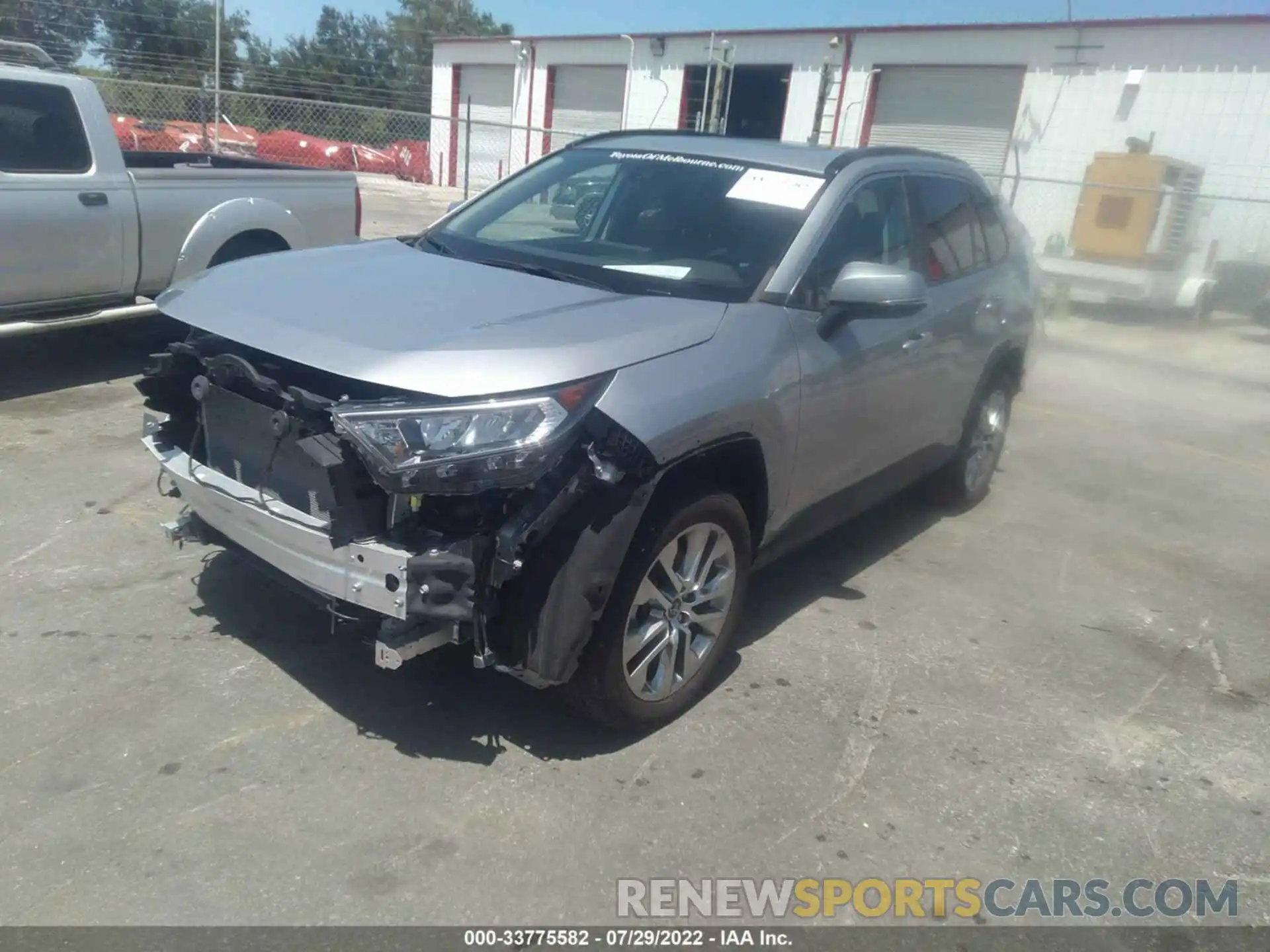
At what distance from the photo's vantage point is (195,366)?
3.53 m

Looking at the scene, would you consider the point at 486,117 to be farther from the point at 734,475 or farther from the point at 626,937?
the point at 626,937

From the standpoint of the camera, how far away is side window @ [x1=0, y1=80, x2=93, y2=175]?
6.12 m

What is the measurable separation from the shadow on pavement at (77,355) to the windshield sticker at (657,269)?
376 centimetres

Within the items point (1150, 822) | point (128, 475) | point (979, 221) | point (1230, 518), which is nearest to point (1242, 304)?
point (1230, 518)

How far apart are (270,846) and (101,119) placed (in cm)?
564

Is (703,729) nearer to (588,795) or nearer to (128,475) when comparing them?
(588,795)

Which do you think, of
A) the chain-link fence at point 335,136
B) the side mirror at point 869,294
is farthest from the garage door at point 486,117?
the side mirror at point 869,294

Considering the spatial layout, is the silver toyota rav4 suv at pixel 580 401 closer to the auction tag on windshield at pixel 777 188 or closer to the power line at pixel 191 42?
the auction tag on windshield at pixel 777 188

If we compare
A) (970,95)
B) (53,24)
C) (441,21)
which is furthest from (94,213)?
(441,21)

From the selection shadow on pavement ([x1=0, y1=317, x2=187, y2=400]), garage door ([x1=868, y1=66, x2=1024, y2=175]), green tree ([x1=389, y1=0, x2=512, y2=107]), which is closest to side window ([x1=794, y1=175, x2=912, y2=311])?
shadow on pavement ([x1=0, y1=317, x2=187, y2=400])

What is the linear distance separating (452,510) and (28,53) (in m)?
6.58

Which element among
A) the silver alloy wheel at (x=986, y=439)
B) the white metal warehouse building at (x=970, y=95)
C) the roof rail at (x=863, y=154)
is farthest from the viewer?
the white metal warehouse building at (x=970, y=95)

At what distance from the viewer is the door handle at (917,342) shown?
444 cm

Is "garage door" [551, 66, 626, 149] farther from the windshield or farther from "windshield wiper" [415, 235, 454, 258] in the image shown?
"windshield wiper" [415, 235, 454, 258]
